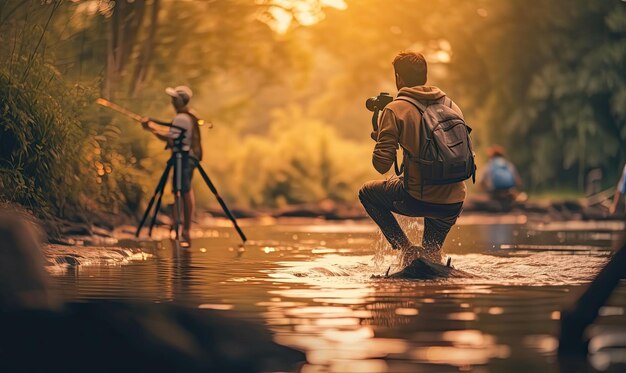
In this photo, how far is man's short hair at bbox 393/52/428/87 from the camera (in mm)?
14836

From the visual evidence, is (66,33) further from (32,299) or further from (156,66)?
(32,299)

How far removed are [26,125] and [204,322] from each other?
29.7 feet

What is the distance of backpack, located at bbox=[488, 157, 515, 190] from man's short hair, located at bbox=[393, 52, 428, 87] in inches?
861

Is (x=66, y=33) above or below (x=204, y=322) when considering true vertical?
above

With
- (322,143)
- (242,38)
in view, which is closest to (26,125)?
(242,38)

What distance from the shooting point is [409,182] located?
48.2 feet

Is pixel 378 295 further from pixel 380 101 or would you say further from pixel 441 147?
pixel 380 101

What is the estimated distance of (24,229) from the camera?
1138 centimetres

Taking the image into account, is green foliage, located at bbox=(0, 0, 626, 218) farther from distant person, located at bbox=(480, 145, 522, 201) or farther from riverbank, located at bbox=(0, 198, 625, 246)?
distant person, located at bbox=(480, 145, 522, 201)

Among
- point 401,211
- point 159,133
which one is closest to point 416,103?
point 401,211

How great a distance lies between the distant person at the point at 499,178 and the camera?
3678 centimetres

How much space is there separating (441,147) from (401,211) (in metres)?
0.86

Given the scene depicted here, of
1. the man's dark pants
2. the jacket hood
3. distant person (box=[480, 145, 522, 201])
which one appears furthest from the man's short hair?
distant person (box=[480, 145, 522, 201])

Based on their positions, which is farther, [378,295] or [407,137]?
[407,137]
